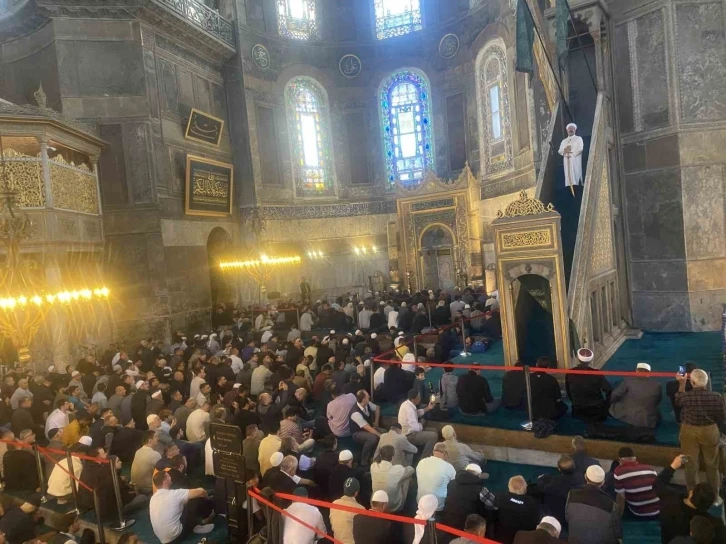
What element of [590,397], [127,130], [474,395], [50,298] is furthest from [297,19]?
[590,397]

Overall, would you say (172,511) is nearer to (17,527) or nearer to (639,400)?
(17,527)

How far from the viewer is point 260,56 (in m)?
17.0

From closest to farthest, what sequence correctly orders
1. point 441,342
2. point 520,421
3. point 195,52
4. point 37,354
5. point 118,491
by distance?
point 118,491 → point 520,421 → point 441,342 → point 37,354 → point 195,52

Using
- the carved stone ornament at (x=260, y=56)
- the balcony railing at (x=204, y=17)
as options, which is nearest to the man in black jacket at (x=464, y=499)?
the balcony railing at (x=204, y=17)

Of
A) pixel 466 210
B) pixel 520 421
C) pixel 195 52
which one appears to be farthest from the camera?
pixel 466 210

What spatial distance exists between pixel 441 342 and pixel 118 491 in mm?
5479

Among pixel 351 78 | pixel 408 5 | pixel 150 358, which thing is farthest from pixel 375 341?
pixel 408 5

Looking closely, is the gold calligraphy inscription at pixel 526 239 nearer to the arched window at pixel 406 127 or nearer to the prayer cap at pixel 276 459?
the prayer cap at pixel 276 459

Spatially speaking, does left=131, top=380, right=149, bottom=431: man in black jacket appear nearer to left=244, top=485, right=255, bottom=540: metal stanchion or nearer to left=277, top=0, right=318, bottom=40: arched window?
left=244, top=485, right=255, bottom=540: metal stanchion

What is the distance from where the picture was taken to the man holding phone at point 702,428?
12.8ft

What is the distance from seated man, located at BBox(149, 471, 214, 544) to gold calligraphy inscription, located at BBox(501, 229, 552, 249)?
4.61m

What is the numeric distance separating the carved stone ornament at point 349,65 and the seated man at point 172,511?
17.3m

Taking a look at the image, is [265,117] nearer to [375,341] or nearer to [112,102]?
[112,102]

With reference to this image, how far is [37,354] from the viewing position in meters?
10.3
